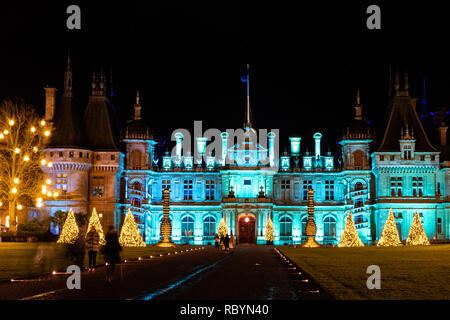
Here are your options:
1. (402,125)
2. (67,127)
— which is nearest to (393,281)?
(67,127)

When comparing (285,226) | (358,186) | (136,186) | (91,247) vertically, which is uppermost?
(136,186)

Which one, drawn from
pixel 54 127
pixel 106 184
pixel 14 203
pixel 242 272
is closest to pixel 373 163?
pixel 106 184

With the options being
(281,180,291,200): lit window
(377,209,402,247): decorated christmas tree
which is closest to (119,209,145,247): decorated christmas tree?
(377,209,402,247): decorated christmas tree

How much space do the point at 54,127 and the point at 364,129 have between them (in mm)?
35644

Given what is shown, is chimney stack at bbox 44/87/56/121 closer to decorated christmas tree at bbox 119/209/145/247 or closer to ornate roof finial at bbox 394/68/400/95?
decorated christmas tree at bbox 119/209/145/247

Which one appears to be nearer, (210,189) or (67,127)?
(67,127)

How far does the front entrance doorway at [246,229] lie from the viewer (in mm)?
84938

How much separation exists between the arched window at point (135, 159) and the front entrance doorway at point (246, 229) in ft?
45.0

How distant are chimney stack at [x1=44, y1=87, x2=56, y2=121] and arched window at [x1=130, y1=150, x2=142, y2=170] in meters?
10.3

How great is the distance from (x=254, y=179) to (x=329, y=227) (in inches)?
428

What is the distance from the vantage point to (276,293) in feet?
65.2

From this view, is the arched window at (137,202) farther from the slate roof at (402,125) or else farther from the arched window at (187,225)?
the slate roof at (402,125)

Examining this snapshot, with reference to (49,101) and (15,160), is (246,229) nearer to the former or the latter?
(49,101)

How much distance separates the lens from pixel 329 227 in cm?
8606
